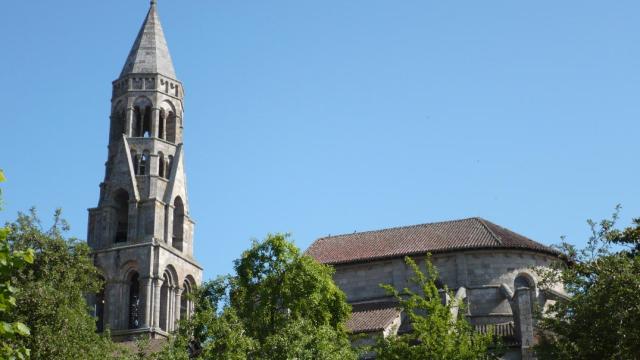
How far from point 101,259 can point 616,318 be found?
1592 inches

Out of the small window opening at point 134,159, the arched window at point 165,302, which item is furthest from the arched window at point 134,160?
the arched window at point 165,302

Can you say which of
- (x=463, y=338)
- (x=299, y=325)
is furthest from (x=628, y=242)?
(x=299, y=325)

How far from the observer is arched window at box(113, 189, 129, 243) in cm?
6169

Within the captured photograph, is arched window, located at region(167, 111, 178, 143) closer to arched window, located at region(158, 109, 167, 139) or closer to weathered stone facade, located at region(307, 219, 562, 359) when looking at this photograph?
arched window, located at region(158, 109, 167, 139)

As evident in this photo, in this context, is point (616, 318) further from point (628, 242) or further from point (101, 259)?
point (101, 259)

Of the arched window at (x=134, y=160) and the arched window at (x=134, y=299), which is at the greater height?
the arched window at (x=134, y=160)

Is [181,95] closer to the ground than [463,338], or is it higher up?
higher up

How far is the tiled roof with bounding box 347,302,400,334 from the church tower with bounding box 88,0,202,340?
13615mm

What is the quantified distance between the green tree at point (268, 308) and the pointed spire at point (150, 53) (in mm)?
31461

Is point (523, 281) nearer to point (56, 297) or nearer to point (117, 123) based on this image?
point (56, 297)

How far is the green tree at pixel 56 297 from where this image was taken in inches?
1225

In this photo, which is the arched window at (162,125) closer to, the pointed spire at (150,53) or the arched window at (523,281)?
the pointed spire at (150,53)

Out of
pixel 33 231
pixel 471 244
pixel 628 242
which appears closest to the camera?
pixel 628 242

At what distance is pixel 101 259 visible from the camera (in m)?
59.6
